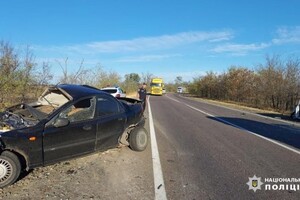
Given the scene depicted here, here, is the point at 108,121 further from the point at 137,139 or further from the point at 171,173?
the point at 171,173

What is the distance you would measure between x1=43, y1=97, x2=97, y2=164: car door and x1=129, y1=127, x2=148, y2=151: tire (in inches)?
55.8

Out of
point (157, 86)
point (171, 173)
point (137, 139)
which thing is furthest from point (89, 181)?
point (157, 86)

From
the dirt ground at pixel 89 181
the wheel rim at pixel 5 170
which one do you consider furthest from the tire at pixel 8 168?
the dirt ground at pixel 89 181

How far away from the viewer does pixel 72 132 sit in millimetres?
6039

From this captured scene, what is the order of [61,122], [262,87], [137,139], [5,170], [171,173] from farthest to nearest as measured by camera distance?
1. [262,87]
2. [137,139]
3. [171,173]
4. [61,122]
5. [5,170]

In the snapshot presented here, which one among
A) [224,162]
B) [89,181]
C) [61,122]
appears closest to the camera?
[89,181]

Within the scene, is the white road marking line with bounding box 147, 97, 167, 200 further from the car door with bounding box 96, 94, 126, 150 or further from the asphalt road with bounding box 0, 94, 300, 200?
the car door with bounding box 96, 94, 126, 150

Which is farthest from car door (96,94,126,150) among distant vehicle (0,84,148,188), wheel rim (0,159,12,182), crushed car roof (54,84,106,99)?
wheel rim (0,159,12,182)

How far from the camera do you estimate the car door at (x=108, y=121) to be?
6.70m

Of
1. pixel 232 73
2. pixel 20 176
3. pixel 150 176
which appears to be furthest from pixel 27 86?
pixel 232 73

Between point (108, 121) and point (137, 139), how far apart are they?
46.3 inches

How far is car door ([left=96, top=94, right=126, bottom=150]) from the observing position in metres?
6.70

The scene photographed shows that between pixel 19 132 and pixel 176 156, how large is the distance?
3.57 meters

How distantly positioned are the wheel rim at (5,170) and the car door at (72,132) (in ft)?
2.15
